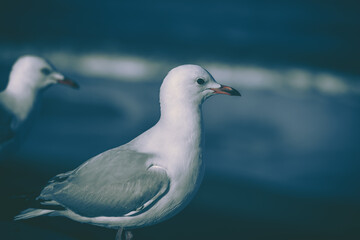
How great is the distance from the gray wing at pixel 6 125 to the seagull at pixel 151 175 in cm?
32

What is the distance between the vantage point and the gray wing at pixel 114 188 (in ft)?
3.07

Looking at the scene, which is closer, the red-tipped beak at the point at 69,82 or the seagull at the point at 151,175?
the seagull at the point at 151,175

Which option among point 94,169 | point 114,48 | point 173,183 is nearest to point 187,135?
point 173,183

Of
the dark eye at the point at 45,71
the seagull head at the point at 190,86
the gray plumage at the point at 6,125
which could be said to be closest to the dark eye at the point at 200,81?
the seagull head at the point at 190,86

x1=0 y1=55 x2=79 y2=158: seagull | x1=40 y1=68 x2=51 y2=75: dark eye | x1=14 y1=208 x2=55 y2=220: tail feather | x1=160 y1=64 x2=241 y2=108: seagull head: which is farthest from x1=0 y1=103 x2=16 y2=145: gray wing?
x1=160 y1=64 x2=241 y2=108: seagull head

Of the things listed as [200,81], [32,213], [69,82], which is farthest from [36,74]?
[200,81]

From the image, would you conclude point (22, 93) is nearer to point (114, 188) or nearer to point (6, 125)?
point (6, 125)

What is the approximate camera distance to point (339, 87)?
3162 millimetres

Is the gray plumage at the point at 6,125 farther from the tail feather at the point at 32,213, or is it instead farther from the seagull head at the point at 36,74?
the tail feather at the point at 32,213

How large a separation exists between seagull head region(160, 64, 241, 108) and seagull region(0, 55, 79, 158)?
402mm

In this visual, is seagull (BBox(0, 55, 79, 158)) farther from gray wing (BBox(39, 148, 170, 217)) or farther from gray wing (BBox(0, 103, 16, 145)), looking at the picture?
gray wing (BBox(39, 148, 170, 217))

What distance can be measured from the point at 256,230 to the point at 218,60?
1707mm

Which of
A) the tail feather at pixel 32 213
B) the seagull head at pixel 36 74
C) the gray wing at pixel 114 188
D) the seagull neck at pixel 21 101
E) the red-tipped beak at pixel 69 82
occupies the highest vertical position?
the seagull head at pixel 36 74

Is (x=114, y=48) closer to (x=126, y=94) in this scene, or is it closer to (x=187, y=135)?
(x=126, y=94)
